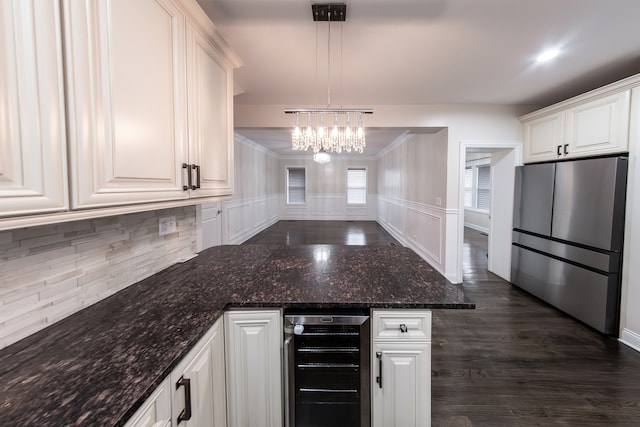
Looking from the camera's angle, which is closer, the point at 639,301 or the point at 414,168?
the point at 639,301

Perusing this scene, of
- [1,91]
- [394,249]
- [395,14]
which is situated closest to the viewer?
[1,91]

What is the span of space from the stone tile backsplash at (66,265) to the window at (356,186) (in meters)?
8.85

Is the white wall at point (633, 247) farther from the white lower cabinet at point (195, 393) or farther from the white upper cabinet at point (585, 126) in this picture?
the white lower cabinet at point (195, 393)

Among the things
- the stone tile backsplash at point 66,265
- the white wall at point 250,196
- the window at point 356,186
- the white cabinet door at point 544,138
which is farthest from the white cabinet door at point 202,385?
the window at point 356,186

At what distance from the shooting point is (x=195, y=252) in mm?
2109

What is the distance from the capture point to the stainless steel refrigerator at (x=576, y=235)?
2.51 m

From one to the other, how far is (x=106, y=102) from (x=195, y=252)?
1.41 metres

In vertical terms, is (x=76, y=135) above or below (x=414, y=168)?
below

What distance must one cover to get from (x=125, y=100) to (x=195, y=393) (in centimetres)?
109

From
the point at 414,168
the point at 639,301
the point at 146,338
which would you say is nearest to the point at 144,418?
the point at 146,338

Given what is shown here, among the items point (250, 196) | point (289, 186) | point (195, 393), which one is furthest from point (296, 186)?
point (195, 393)

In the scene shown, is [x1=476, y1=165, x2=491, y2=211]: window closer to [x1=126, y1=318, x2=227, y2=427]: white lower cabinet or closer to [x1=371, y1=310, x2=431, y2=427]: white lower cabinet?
[x1=371, y1=310, x2=431, y2=427]: white lower cabinet

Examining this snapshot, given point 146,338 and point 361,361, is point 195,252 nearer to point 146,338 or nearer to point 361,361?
point 146,338

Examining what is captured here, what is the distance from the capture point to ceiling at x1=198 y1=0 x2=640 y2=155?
1767mm
